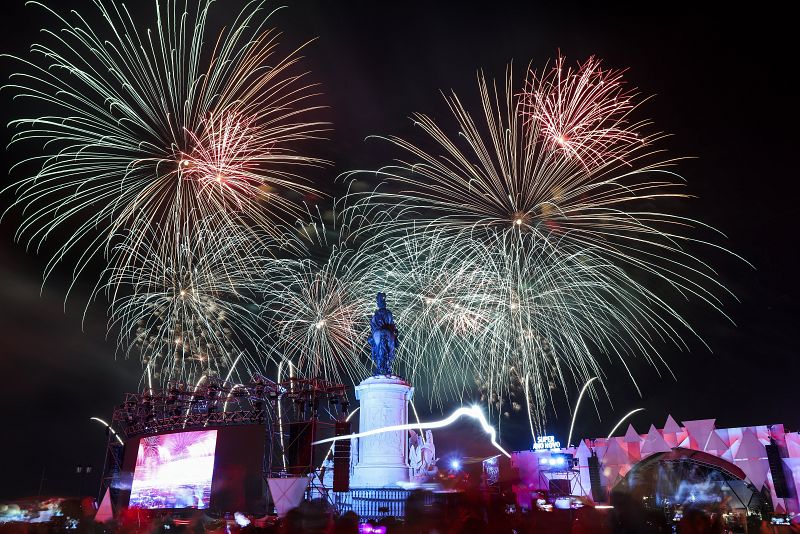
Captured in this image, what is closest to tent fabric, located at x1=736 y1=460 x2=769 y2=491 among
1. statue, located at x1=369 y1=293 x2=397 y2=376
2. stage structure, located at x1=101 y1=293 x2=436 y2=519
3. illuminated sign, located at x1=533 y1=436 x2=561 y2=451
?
illuminated sign, located at x1=533 y1=436 x2=561 y2=451

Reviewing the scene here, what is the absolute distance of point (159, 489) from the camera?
35.7 m

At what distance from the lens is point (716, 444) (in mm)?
41531

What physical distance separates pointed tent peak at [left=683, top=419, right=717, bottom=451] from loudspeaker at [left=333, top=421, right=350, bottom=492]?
30094 millimetres

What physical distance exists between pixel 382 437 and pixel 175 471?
15955 mm

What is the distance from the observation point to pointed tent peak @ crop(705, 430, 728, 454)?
41.1 metres

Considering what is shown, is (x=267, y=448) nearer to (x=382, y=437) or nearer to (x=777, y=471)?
(x=382, y=437)

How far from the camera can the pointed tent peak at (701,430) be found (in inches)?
1674

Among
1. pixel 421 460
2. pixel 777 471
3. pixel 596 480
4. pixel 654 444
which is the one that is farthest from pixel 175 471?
pixel 777 471

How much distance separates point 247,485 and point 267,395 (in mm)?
5308

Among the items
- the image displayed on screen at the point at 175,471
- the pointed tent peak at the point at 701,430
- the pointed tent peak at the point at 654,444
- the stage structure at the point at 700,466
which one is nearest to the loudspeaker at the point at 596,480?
the stage structure at the point at 700,466

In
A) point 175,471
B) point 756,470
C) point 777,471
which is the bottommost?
point 777,471

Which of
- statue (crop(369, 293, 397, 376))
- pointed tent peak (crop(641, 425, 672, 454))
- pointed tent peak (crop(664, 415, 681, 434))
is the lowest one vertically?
pointed tent peak (crop(641, 425, 672, 454))

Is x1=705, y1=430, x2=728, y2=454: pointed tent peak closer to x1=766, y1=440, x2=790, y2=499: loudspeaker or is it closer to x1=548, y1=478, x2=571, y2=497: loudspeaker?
x1=766, y1=440, x2=790, y2=499: loudspeaker

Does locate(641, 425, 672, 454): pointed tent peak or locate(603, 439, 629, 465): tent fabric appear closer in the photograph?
locate(641, 425, 672, 454): pointed tent peak
